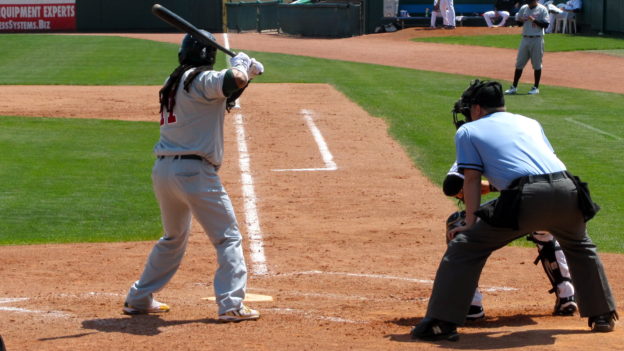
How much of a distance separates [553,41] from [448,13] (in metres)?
6.02

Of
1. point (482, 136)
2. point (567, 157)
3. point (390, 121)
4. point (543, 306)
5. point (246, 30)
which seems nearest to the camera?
point (482, 136)

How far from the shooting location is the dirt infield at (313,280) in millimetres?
5965

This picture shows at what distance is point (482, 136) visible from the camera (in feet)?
19.2

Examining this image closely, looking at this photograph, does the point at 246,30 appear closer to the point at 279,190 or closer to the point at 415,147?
the point at 415,147

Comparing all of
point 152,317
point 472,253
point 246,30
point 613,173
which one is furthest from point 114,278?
point 246,30

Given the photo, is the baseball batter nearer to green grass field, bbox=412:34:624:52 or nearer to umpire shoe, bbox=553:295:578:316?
umpire shoe, bbox=553:295:578:316

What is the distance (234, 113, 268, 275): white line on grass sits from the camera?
8553 millimetres

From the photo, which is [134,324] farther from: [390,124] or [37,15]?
[37,15]

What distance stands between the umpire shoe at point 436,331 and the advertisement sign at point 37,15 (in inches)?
1594

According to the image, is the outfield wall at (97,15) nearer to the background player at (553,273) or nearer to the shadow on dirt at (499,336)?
the background player at (553,273)

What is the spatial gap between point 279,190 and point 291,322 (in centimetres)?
539

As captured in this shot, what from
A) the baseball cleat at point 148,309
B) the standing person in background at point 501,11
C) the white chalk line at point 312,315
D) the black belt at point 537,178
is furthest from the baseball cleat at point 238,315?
the standing person in background at point 501,11

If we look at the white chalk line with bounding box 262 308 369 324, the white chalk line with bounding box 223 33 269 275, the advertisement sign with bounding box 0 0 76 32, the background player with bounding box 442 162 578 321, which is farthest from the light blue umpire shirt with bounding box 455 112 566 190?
the advertisement sign with bounding box 0 0 76 32

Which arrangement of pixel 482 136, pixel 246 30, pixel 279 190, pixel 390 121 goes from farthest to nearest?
pixel 246 30
pixel 390 121
pixel 279 190
pixel 482 136
